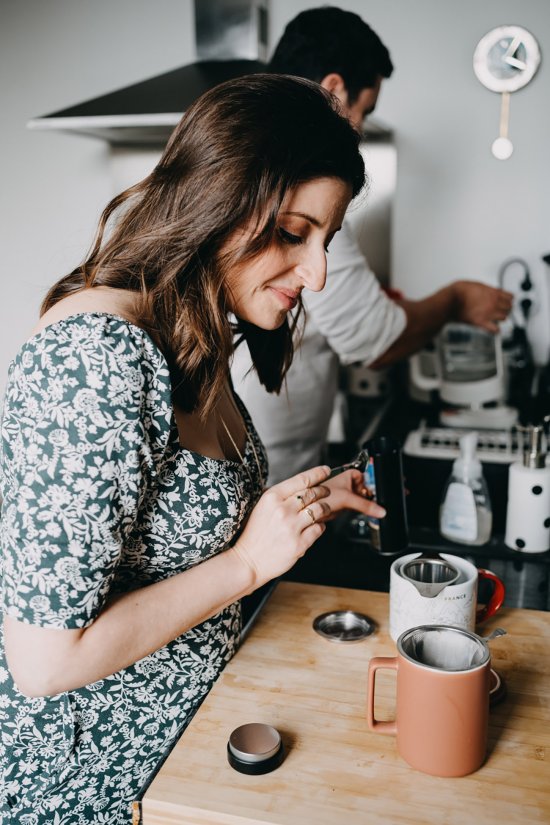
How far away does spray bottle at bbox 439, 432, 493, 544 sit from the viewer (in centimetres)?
138

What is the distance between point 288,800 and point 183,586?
0.83 feet

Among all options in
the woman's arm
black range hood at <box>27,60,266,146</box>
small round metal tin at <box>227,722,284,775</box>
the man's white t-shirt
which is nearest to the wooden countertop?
small round metal tin at <box>227,722,284,775</box>

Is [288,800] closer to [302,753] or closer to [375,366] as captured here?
[302,753]

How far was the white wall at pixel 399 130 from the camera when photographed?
243cm

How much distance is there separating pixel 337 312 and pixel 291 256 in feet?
2.59

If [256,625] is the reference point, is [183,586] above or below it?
above

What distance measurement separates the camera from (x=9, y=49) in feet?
9.35

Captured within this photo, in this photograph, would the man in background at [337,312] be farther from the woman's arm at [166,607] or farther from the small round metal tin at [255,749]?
the small round metal tin at [255,749]

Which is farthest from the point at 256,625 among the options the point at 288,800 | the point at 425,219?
the point at 425,219

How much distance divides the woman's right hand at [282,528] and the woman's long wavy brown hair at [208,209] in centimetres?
15

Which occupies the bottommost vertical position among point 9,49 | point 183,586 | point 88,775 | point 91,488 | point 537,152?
point 88,775

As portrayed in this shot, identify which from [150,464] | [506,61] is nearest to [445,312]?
[506,61]

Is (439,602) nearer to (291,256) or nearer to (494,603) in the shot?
(494,603)

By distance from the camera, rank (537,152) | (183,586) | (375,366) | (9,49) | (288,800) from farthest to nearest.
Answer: (9,49)
(537,152)
(375,366)
(183,586)
(288,800)
